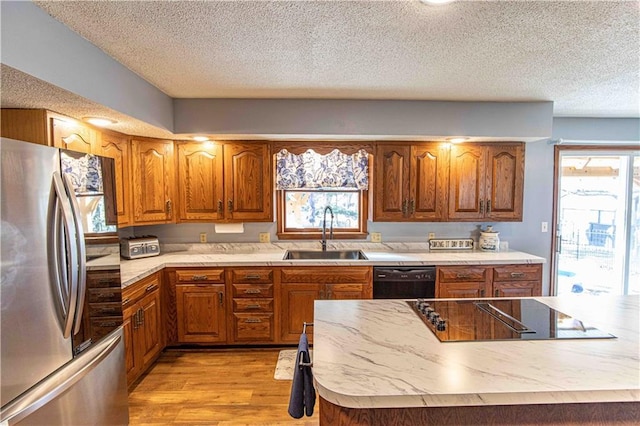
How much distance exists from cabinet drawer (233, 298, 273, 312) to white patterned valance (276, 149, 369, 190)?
45.5 inches

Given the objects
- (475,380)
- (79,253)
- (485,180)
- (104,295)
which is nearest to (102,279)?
(104,295)

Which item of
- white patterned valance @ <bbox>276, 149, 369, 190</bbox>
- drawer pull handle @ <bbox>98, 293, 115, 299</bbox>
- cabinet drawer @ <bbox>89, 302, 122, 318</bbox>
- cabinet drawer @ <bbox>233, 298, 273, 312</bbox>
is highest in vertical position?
white patterned valance @ <bbox>276, 149, 369, 190</bbox>

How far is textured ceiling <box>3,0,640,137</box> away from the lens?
1.50 m

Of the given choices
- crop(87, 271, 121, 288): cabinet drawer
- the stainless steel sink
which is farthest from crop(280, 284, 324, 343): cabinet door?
crop(87, 271, 121, 288): cabinet drawer

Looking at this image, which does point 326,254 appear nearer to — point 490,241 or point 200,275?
point 200,275

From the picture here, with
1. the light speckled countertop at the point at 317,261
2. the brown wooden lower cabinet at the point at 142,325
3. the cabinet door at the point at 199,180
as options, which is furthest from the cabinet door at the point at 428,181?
the brown wooden lower cabinet at the point at 142,325

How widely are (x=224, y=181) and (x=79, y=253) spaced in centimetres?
174

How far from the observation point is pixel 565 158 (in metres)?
3.68

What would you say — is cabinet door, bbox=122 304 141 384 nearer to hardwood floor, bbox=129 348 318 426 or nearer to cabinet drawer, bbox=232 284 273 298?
hardwood floor, bbox=129 348 318 426

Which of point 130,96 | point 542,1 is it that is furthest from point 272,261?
point 542,1

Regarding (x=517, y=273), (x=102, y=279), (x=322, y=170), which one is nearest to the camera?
(x=102, y=279)

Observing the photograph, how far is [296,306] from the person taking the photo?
9.93ft

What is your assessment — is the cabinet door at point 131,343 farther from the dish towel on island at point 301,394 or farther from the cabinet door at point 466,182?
the cabinet door at point 466,182

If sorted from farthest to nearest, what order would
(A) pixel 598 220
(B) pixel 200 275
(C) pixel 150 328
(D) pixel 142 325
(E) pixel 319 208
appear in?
(A) pixel 598 220, (E) pixel 319 208, (B) pixel 200 275, (C) pixel 150 328, (D) pixel 142 325
